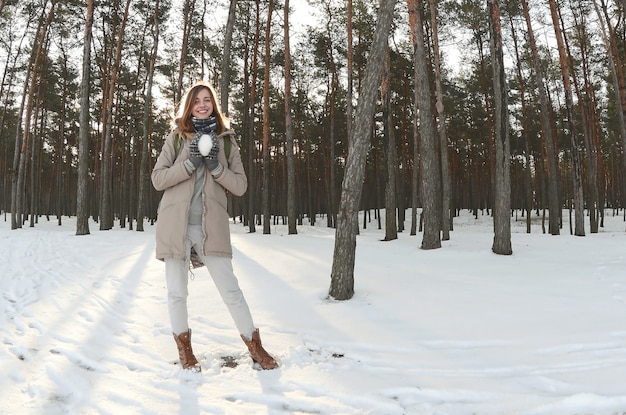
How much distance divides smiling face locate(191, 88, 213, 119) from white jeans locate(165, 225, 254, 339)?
89 cm

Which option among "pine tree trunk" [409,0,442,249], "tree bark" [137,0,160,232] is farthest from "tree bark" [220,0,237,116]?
"tree bark" [137,0,160,232]

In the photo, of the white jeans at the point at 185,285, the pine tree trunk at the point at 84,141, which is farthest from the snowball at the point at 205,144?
the pine tree trunk at the point at 84,141

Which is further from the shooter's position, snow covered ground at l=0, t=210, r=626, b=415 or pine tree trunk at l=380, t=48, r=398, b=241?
pine tree trunk at l=380, t=48, r=398, b=241

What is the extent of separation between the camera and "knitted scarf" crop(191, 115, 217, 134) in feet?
9.46

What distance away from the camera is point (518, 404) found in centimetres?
231

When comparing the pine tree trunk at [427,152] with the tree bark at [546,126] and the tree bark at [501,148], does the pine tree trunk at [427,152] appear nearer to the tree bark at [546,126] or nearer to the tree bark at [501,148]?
the tree bark at [501,148]

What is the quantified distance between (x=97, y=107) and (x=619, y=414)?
2837cm

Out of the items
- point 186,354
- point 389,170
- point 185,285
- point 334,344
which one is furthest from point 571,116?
point 186,354

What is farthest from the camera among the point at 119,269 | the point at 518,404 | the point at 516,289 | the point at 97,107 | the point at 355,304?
the point at 97,107

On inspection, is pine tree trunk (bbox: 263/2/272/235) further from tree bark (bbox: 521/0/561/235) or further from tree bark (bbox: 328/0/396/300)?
tree bark (bbox: 328/0/396/300)

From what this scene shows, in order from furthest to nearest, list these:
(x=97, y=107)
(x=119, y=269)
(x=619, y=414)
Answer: (x=97, y=107)
(x=119, y=269)
(x=619, y=414)

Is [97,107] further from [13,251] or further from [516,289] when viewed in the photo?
[516,289]

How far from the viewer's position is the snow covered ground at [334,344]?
2.35m

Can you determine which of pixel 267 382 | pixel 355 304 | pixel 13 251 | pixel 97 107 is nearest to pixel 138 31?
pixel 97 107
